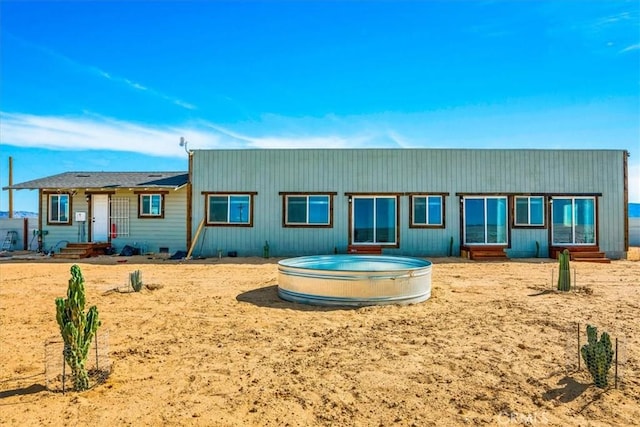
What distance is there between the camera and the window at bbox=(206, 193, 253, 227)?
16438 mm

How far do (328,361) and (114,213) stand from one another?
15703mm

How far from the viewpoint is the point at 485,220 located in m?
16.1

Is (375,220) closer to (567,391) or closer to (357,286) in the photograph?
(357,286)

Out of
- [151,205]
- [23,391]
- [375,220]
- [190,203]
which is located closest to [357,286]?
[23,391]

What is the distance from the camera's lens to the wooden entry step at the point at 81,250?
52.2 ft

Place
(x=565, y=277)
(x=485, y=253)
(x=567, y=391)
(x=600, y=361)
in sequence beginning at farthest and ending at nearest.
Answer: (x=485, y=253), (x=565, y=277), (x=600, y=361), (x=567, y=391)

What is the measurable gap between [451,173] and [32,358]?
1468 centimetres

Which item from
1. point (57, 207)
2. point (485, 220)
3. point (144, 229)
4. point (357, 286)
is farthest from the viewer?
point (57, 207)

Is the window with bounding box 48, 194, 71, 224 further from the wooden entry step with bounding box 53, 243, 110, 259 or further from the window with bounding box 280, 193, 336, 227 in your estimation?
the window with bounding box 280, 193, 336, 227

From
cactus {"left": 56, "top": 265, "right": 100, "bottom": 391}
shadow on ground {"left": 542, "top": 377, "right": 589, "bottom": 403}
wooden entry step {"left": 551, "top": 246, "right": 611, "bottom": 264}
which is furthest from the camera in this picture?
wooden entry step {"left": 551, "top": 246, "right": 611, "bottom": 264}

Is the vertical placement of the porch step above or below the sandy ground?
above

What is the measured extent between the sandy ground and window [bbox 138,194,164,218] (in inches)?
330

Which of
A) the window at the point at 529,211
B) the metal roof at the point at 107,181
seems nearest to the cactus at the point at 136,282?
the metal roof at the point at 107,181

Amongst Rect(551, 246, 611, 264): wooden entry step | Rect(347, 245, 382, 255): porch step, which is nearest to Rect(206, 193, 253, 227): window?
Rect(347, 245, 382, 255): porch step
